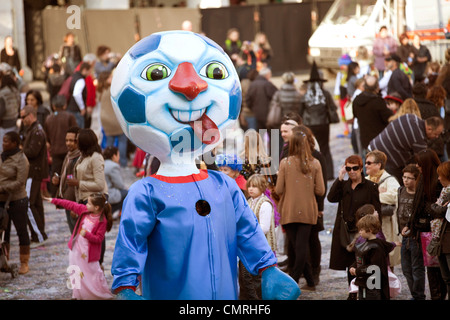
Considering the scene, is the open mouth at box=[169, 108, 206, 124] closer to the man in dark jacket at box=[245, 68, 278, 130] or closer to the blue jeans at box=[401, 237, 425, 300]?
the blue jeans at box=[401, 237, 425, 300]

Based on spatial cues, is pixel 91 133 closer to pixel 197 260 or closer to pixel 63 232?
pixel 63 232

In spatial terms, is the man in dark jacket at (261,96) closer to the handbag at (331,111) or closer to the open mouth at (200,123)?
the handbag at (331,111)

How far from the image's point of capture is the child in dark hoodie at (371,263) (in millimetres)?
7094

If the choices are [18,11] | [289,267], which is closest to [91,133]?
[289,267]

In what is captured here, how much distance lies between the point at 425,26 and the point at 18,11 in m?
11.3

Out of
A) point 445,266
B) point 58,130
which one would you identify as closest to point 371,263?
point 445,266

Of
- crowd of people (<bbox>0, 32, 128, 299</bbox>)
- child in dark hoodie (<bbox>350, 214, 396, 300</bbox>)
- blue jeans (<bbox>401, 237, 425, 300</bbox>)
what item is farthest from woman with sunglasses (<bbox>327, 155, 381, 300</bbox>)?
crowd of people (<bbox>0, 32, 128, 299</bbox>)

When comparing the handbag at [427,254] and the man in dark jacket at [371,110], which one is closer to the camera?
the handbag at [427,254]

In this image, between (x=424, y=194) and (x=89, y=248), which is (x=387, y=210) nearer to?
(x=424, y=194)

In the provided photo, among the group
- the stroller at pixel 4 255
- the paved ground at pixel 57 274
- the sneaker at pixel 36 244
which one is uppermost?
the stroller at pixel 4 255

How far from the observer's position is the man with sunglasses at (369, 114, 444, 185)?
9.92 meters

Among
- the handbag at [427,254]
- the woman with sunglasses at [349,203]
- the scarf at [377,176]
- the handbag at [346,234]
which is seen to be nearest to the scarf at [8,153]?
the woman with sunglasses at [349,203]

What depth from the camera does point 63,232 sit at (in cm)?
1106

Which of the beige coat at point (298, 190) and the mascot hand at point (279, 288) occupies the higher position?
the mascot hand at point (279, 288)
